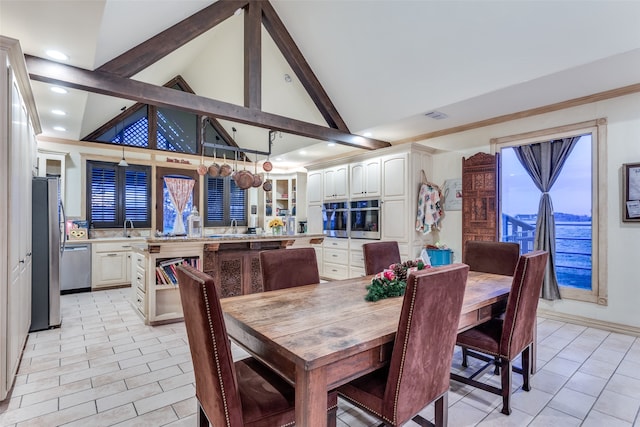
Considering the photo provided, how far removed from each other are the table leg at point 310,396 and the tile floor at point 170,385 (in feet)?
3.19

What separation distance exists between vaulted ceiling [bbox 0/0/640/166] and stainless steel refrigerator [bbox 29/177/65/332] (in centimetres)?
110

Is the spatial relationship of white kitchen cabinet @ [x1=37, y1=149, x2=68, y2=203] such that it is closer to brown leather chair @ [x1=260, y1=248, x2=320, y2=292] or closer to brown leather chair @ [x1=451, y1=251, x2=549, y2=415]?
brown leather chair @ [x1=260, y1=248, x2=320, y2=292]

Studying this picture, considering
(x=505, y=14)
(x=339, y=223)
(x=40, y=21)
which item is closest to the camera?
(x=40, y=21)

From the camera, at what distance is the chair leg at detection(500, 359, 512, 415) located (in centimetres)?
193

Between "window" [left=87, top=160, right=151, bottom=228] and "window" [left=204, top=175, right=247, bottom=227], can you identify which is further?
"window" [left=204, top=175, right=247, bottom=227]

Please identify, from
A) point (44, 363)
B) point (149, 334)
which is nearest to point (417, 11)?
point (149, 334)

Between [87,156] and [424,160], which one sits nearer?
[424,160]

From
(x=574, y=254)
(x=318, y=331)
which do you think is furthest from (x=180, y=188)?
(x=574, y=254)

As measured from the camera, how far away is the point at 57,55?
8.88ft

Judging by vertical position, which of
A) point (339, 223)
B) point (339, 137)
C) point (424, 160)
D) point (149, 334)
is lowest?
point (149, 334)

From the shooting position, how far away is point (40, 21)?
224 cm

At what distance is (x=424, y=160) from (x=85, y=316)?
511 centimetres

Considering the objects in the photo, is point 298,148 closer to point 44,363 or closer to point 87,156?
point 87,156

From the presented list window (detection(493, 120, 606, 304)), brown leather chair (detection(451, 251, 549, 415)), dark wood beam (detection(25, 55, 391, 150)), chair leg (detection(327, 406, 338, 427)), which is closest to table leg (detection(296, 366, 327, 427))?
chair leg (detection(327, 406, 338, 427))
